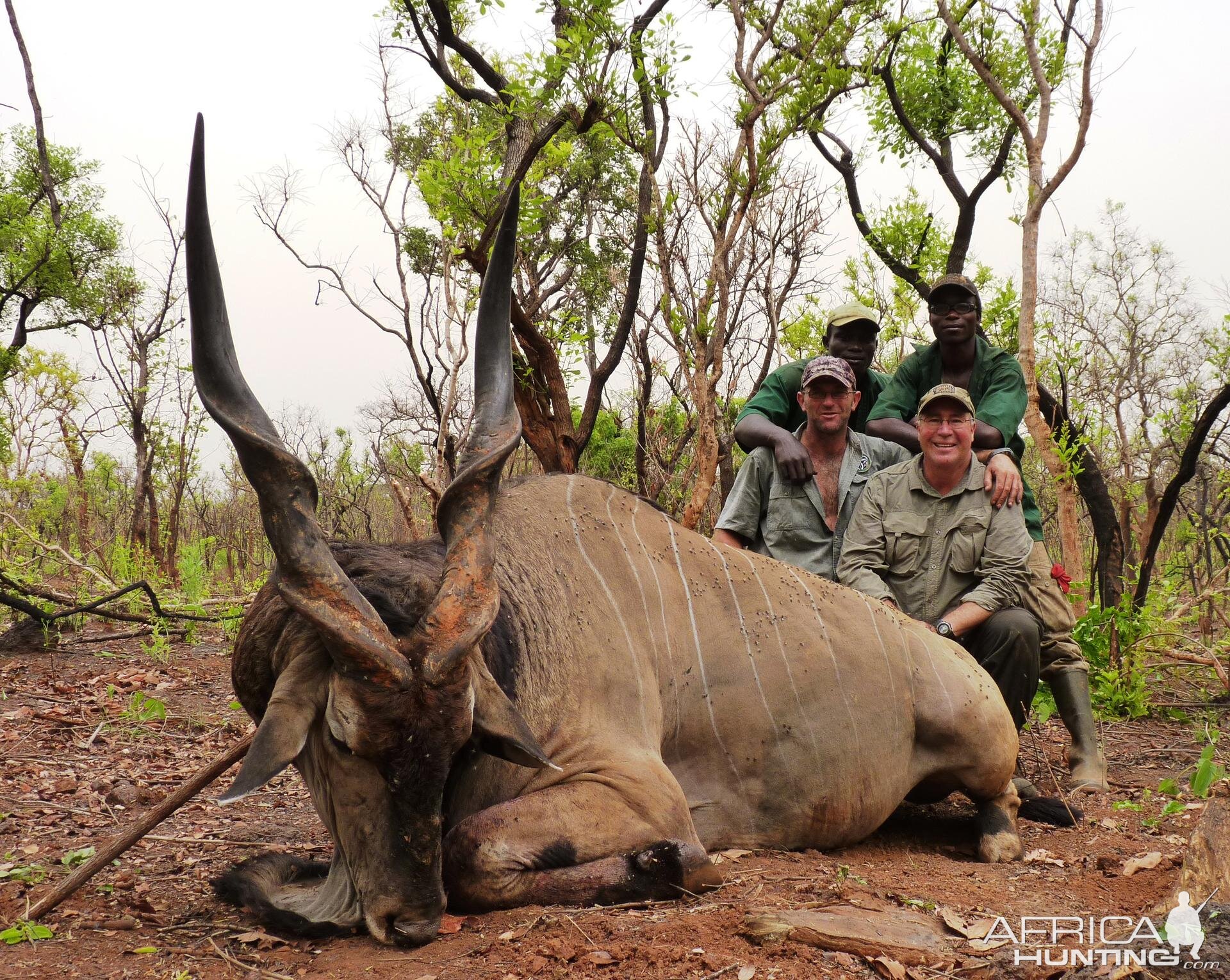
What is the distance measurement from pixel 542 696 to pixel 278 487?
979 millimetres

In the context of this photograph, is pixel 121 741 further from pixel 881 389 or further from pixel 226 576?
pixel 226 576

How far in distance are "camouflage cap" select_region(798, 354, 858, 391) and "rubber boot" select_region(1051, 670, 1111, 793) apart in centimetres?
169

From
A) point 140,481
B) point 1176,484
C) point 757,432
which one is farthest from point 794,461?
point 140,481

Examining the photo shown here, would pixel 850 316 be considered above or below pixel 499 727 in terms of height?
above

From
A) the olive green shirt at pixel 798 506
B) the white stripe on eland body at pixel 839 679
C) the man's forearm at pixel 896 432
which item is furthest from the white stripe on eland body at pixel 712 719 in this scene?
the man's forearm at pixel 896 432

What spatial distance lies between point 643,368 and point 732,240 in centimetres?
440

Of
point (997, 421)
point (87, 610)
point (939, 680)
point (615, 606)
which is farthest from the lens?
point (87, 610)

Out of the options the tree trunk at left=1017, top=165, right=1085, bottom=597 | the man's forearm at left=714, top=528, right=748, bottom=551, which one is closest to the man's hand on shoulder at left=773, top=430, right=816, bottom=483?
the man's forearm at left=714, top=528, right=748, bottom=551

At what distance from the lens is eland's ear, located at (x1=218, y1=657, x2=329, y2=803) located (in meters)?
2.33

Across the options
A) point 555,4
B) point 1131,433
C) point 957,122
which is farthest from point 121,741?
point 1131,433

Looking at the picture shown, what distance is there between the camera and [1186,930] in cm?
213

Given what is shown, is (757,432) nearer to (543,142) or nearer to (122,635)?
(543,142)

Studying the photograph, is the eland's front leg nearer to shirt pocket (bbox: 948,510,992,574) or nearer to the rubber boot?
shirt pocket (bbox: 948,510,992,574)

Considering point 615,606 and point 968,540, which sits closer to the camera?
point 615,606
